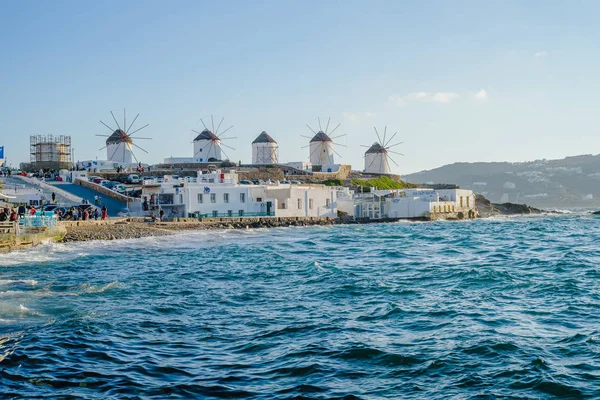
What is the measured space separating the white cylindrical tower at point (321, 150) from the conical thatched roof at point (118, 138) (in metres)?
32.4

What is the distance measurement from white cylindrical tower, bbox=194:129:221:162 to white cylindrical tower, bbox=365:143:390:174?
1085 inches

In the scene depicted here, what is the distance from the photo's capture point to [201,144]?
105m

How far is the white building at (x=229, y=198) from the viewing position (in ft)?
187

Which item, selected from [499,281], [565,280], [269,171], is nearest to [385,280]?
[499,281]

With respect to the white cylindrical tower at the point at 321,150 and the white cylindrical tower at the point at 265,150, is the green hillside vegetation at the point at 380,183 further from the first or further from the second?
the white cylindrical tower at the point at 265,150

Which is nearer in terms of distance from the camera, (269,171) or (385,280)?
(385,280)

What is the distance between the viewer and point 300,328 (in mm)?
15445

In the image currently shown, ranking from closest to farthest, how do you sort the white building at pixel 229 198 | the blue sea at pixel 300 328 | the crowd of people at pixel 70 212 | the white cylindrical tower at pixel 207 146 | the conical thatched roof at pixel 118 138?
the blue sea at pixel 300 328
the crowd of people at pixel 70 212
the white building at pixel 229 198
the conical thatched roof at pixel 118 138
the white cylindrical tower at pixel 207 146

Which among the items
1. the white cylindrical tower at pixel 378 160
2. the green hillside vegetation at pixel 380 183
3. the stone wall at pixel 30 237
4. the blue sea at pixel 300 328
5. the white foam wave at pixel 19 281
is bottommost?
the blue sea at pixel 300 328

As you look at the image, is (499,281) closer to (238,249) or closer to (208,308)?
(208,308)

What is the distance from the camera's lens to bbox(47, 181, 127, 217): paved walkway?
55656mm

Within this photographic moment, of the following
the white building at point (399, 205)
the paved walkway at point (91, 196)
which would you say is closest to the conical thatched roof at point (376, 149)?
the white building at point (399, 205)

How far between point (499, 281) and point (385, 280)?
3765 millimetres

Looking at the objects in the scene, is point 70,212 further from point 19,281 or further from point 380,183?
point 380,183
